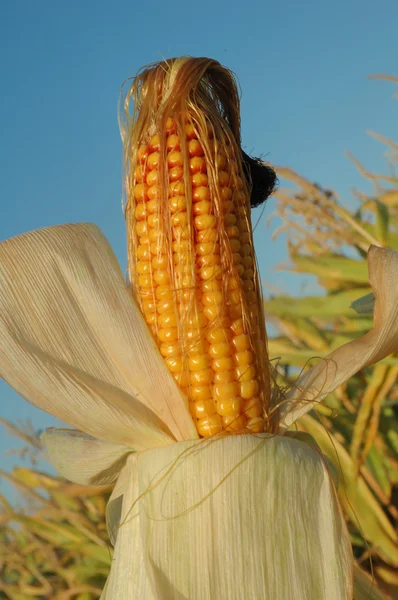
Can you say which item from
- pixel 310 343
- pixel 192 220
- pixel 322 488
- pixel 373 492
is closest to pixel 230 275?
pixel 192 220

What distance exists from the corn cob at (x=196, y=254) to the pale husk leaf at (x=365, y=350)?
2.2 inches

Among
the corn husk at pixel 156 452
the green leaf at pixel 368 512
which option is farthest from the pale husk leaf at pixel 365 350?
the green leaf at pixel 368 512

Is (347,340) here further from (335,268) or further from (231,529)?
(231,529)

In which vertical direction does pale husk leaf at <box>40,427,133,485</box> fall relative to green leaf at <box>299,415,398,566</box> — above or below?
above

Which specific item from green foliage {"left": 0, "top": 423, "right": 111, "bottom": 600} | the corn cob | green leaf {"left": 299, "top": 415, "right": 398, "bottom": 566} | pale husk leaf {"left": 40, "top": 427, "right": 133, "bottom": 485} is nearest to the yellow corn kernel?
the corn cob

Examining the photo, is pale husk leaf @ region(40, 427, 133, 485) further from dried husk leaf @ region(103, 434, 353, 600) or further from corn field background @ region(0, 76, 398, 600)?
corn field background @ region(0, 76, 398, 600)

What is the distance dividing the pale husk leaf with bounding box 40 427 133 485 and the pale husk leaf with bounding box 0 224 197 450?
4.3 inches

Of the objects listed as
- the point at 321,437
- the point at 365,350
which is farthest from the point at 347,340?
the point at 365,350

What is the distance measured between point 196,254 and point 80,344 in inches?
7.7

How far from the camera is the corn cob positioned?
93 centimetres

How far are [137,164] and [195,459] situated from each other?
1.36 feet

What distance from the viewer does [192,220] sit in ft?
3.11

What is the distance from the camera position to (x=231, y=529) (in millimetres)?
869

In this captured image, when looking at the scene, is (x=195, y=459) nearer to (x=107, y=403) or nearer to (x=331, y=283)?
(x=107, y=403)
